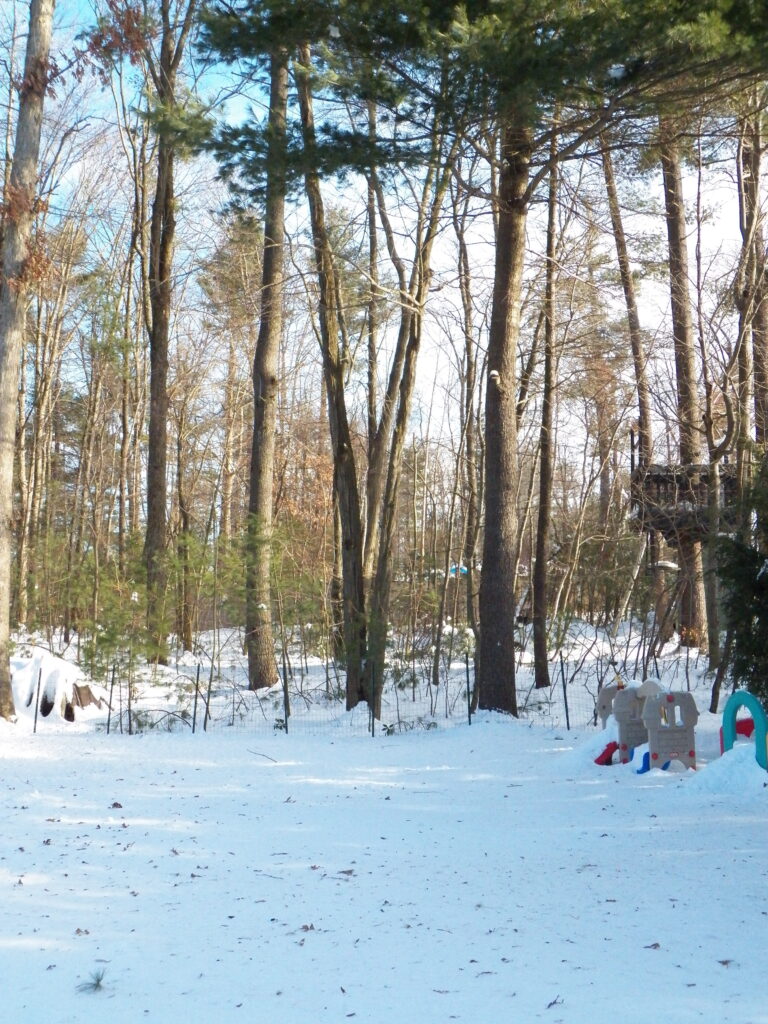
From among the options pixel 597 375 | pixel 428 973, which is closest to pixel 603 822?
pixel 428 973

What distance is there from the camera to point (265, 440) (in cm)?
1391

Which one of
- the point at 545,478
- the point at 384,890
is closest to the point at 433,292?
the point at 545,478

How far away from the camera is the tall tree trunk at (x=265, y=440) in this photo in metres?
11.9

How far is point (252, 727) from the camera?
1095cm

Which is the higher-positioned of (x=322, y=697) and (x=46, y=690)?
(x=46, y=690)

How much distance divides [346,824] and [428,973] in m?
2.68

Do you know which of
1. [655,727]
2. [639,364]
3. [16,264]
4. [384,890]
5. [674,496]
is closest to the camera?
[384,890]

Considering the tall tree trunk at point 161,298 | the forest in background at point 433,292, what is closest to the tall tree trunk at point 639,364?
the forest in background at point 433,292

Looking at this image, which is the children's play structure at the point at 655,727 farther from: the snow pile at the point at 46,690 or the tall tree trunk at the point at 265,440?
the snow pile at the point at 46,690

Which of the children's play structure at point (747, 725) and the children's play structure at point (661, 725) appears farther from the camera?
the children's play structure at point (661, 725)

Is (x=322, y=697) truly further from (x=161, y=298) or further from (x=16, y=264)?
(x=161, y=298)

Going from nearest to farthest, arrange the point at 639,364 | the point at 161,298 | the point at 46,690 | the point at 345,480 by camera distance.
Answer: the point at 46,690, the point at 345,480, the point at 639,364, the point at 161,298

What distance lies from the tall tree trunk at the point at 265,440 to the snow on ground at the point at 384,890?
139 inches

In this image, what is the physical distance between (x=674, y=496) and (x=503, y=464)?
4178 mm
